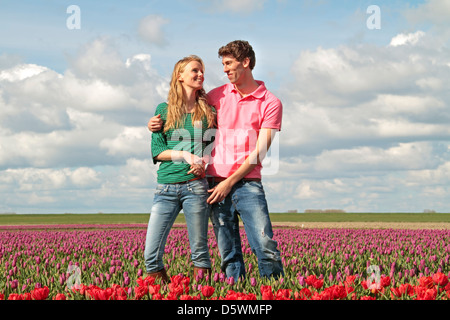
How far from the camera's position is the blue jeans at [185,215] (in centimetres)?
534

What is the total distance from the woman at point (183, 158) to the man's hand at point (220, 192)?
0.29ft

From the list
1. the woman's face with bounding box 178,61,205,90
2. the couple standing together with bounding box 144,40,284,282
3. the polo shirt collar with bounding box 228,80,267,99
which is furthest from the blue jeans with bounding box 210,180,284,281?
the woman's face with bounding box 178,61,205,90

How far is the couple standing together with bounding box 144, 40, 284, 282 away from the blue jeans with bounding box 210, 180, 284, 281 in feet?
0.04

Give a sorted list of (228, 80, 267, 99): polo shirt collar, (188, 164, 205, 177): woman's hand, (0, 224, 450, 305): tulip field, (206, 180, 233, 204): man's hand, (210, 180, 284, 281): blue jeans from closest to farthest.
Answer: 1. (0, 224, 450, 305): tulip field
2. (188, 164, 205, 177): woman's hand
3. (206, 180, 233, 204): man's hand
4. (210, 180, 284, 281): blue jeans
5. (228, 80, 267, 99): polo shirt collar

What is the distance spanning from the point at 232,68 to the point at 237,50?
0.20 meters

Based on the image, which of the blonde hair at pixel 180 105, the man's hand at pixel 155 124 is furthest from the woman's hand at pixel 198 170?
the man's hand at pixel 155 124

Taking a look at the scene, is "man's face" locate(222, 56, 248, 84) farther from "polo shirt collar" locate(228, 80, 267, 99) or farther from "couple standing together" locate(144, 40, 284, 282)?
"polo shirt collar" locate(228, 80, 267, 99)

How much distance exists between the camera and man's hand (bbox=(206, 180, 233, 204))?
5312mm

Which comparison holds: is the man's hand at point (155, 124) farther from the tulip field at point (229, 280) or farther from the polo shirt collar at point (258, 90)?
the tulip field at point (229, 280)

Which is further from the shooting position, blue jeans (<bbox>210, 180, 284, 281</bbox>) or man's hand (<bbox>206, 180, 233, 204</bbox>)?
blue jeans (<bbox>210, 180, 284, 281</bbox>)

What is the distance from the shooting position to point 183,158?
5.31m

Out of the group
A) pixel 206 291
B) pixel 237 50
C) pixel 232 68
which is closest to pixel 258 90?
pixel 232 68
